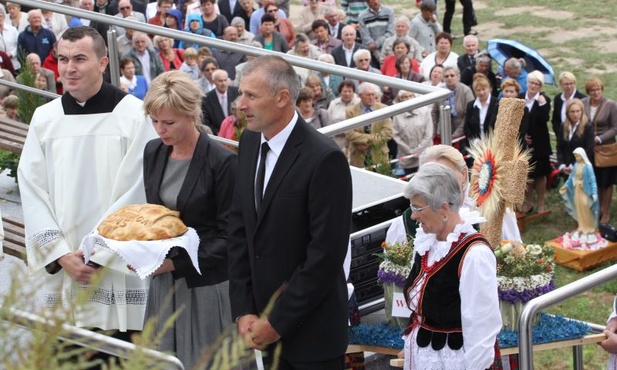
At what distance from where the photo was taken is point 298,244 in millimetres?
4730

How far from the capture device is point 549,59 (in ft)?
66.1

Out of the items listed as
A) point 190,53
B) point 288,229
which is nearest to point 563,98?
point 190,53

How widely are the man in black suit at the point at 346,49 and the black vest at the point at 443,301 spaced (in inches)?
426

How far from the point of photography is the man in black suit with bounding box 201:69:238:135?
12.3 meters

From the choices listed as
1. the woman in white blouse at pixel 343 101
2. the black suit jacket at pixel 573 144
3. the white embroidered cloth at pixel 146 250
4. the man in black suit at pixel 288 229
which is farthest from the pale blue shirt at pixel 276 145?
the black suit jacket at pixel 573 144

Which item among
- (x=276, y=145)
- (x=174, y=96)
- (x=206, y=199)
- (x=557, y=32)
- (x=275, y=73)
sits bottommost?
(x=557, y=32)

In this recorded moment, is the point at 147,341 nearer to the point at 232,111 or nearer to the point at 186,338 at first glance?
the point at 186,338

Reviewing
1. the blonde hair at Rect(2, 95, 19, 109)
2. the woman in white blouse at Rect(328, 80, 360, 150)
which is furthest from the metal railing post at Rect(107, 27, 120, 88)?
the woman in white blouse at Rect(328, 80, 360, 150)

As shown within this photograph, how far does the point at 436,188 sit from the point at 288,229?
617 millimetres

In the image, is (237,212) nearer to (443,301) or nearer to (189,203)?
(189,203)

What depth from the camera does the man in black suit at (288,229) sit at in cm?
463

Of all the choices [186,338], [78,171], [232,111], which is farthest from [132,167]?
[232,111]

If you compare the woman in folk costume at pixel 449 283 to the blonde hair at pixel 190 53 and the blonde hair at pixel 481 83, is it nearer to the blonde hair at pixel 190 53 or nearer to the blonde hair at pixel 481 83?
the blonde hair at pixel 481 83

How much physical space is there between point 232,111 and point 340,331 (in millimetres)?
6707
